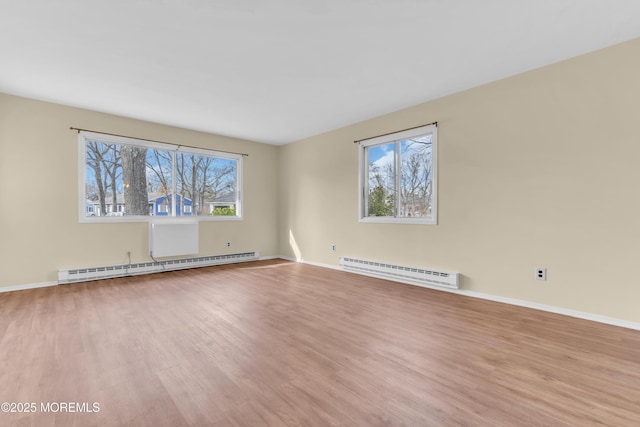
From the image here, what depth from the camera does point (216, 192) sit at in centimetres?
585

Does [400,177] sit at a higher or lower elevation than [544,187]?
higher

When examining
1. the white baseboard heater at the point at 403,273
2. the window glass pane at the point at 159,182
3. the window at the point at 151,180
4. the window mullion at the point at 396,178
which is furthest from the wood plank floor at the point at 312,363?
the window glass pane at the point at 159,182

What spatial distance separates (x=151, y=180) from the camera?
16.6 ft

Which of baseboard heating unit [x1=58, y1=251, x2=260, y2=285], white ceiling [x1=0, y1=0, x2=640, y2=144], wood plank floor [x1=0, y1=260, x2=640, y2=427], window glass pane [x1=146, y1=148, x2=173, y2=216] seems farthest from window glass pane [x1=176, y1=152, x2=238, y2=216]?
wood plank floor [x1=0, y1=260, x2=640, y2=427]

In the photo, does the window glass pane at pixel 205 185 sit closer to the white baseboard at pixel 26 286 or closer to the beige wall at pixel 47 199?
the beige wall at pixel 47 199

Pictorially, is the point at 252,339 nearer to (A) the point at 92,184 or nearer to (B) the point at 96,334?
(B) the point at 96,334

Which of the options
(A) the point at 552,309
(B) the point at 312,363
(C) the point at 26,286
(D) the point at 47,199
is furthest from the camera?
(D) the point at 47,199

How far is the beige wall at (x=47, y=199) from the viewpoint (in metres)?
3.81

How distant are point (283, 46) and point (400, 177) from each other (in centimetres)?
264

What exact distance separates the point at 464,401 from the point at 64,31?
4078mm

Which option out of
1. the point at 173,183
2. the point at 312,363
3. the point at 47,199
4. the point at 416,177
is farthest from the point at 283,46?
the point at 47,199

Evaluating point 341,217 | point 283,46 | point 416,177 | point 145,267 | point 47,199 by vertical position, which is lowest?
point 145,267

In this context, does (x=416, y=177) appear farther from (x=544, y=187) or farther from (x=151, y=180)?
(x=151, y=180)

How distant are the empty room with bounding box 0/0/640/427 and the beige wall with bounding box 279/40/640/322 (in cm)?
2
